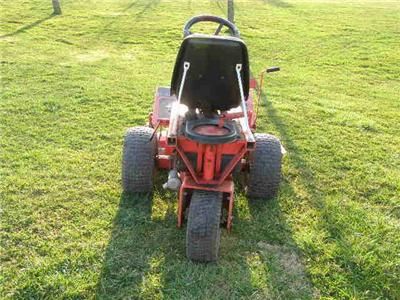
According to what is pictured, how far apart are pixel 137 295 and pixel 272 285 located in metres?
0.89

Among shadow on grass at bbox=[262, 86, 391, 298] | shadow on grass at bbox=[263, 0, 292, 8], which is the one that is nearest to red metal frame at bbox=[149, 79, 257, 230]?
shadow on grass at bbox=[262, 86, 391, 298]

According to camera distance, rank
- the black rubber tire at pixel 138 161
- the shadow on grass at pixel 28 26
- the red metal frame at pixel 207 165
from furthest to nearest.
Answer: the shadow on grass at pixel 28 26 < the black rubber tire at pixel 138 161 < the red metal frame at pixel 207 165

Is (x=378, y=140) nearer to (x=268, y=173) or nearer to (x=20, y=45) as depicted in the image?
(x=268, y=173)

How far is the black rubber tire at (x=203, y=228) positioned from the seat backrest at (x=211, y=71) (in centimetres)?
73

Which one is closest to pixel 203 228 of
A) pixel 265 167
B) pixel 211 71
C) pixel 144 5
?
pixel 265 167

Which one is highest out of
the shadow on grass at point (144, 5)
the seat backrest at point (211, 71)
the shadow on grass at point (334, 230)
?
the seat backrest at point (211, 71)

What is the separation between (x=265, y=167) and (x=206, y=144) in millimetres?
797

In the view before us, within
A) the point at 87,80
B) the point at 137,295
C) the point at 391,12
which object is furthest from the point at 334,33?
the point at 137,295

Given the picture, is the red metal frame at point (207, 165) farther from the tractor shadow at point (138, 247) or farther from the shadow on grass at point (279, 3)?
the shadow on grass at point (279, 3)

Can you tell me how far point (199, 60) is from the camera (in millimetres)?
3330

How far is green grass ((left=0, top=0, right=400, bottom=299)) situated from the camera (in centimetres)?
318

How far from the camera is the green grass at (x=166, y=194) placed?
3176mm

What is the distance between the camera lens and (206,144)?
129 inches

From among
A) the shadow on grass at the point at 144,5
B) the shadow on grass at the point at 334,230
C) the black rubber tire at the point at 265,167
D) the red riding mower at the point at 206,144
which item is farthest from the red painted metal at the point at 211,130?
the shadow on grass at the point at 144,5
